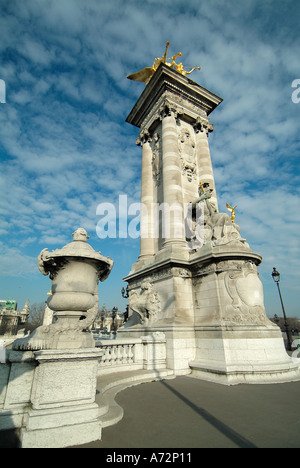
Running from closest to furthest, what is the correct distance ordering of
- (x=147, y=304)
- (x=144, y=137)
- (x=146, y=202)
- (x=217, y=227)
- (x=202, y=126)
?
(x=147, y=304)
(x=217, y=227)
(x=146, y=202)
(x=202, y=126)
(x=144, y=137)

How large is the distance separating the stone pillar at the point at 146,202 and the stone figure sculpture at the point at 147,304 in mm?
3533

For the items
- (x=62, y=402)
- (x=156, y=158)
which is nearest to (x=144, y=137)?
(x=156, y=158)

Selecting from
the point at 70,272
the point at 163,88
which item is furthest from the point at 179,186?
the point at 70,272

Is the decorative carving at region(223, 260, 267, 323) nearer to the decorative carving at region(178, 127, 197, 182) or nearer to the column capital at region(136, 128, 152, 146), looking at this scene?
the decorative carving at region(178, 127, 197, 182)

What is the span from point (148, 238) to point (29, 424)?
12.2 meters

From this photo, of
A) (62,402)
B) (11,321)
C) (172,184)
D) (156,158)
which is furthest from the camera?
(11,321)

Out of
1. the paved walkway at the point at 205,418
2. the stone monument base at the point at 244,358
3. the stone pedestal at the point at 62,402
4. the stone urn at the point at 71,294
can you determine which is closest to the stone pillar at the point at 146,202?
the stone monument base at the point at 244,358

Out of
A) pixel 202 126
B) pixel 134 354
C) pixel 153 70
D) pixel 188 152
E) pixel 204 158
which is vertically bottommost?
pixel 134 354

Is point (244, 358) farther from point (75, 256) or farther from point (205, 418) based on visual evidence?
point (75, 256)

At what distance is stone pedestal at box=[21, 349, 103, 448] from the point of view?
3.30 m

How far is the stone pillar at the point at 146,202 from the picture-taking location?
1486cm

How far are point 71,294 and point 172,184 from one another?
10.5 m

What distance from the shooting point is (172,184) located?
13750mm

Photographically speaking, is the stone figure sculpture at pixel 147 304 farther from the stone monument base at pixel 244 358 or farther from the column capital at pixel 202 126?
the column capital at pixel 202 126
